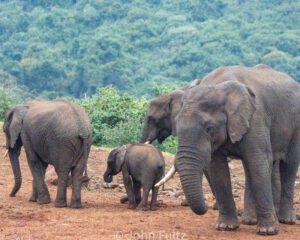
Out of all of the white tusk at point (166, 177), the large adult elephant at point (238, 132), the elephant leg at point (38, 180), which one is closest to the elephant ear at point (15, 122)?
the elephant leg at point (38, 180)

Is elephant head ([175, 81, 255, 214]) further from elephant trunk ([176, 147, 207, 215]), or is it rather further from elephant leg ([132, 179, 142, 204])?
elephant leg ([132, 179, 142, 204])

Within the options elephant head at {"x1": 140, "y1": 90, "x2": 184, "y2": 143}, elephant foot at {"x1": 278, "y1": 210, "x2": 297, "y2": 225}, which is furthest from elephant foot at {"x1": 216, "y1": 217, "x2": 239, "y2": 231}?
elephant head at {"x1": 140, "y1": 90, "x2": 184, "y2": 143}

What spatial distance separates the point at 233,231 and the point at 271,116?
138 cm

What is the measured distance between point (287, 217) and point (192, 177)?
7.87 ft

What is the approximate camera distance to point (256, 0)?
8975 cm

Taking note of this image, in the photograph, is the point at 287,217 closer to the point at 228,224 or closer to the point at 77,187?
the point at 228,224

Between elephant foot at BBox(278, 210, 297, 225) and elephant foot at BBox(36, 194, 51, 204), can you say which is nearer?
elephant foot at BBox(278, 210, 297, 225)

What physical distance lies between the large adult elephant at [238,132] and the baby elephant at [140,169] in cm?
237

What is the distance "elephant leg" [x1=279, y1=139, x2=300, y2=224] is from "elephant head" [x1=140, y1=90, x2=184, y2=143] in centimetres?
343

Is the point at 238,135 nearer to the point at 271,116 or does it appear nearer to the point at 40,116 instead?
the point at 271,116

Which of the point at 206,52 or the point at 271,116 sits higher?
the point at 271,116

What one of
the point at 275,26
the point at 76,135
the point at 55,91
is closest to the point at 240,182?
the point at 76,135

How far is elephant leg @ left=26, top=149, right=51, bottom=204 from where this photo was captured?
12820 mm

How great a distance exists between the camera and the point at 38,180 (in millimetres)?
12883
